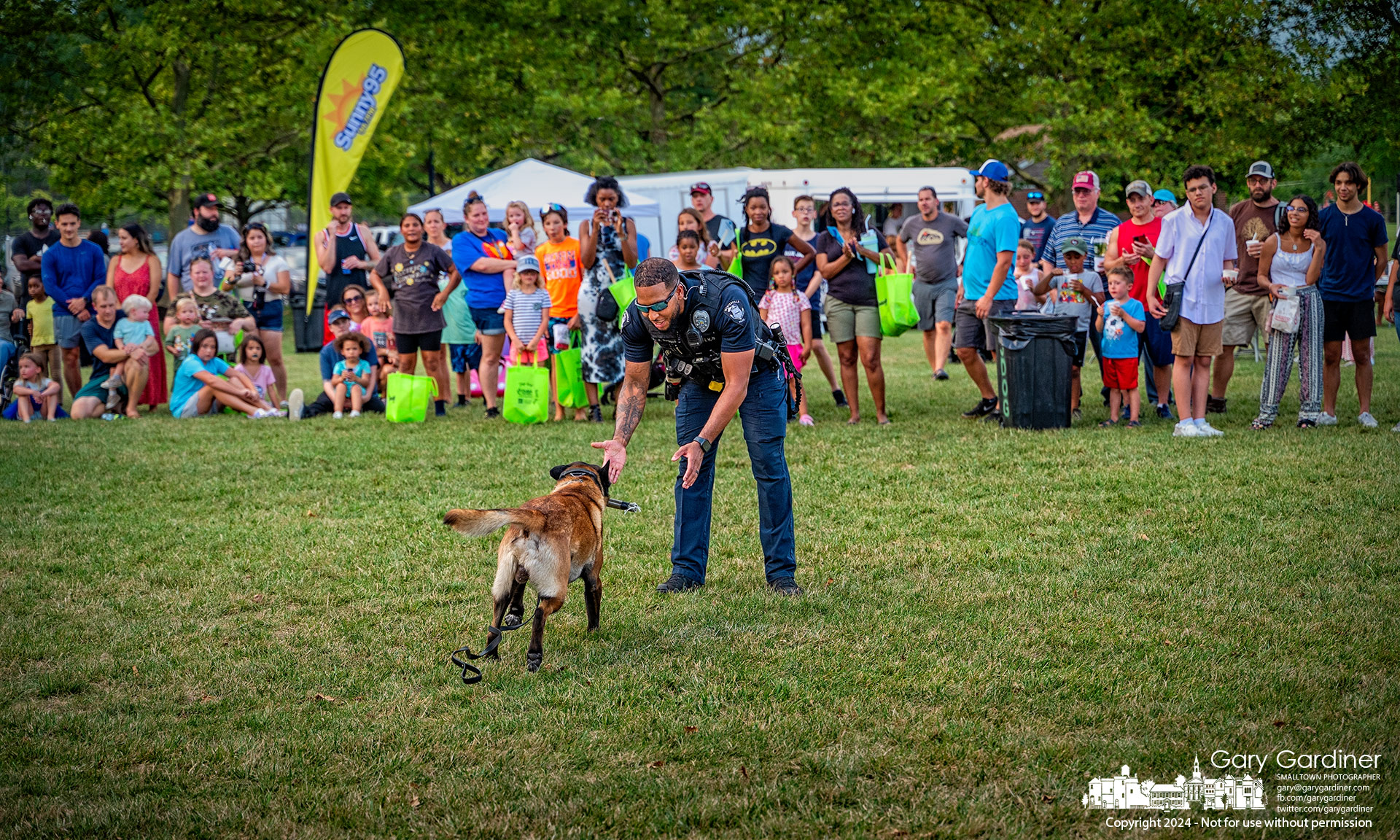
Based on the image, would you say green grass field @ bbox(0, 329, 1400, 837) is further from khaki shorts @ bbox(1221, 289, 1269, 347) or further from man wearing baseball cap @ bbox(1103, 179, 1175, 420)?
khaki shorts @ bbox(1221, 289, 1269, 347)

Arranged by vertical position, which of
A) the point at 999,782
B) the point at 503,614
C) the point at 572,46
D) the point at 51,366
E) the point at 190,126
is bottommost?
the point at 999,782

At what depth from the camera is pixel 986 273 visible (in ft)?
33.4

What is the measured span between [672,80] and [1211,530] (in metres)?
23.2

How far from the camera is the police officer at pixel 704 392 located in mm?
5117

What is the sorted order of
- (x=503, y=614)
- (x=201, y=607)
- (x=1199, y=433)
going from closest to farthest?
1. (x=503, y=614)
2. (x=201, y=607)
3. (x=1199, y=433)

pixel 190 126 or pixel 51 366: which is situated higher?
pixel 190 126

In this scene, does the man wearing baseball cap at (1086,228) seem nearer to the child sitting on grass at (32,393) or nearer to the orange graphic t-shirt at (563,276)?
the orange graphic t-shirt at (563,276)

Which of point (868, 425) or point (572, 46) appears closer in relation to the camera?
point (868, 425)

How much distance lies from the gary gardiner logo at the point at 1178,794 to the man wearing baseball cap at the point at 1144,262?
6.82 m

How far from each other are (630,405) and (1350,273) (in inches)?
264

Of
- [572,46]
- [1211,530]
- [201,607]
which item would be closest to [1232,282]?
[1211,530]

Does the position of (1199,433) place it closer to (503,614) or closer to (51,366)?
(503,614)

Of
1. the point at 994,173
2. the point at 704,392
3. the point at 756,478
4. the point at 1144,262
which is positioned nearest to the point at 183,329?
the point at 994,173

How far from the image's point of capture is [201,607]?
5.52 meters
